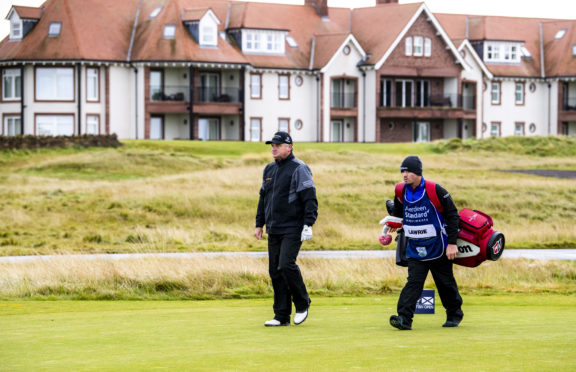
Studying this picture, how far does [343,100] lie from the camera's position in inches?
2438

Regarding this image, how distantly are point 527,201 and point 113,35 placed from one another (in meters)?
31.8

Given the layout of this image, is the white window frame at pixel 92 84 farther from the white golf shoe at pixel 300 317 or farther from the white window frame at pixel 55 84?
the white golf shoe at pixel 300 317

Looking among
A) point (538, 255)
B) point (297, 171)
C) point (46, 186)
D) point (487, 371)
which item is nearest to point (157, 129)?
point (46, 186)

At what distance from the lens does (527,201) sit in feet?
107

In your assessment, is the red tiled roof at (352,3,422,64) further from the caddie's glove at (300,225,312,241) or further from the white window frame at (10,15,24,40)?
the caddie's glove at (300,225,312,241)

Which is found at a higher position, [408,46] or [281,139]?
[408,46]

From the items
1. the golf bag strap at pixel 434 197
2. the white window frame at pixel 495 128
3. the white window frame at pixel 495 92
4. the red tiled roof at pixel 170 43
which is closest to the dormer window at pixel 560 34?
Result: the white window frame at pixel 495 92

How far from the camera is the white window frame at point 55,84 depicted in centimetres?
5628

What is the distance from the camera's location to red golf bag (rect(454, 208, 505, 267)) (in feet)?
34.3

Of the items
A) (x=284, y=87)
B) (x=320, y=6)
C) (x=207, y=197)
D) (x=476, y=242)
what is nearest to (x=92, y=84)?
(x=284, y=87)

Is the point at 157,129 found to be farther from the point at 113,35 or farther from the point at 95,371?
the point at 95,371

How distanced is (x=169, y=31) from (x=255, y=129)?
25.9ft

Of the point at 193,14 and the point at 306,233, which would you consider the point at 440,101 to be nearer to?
the point at 193,14

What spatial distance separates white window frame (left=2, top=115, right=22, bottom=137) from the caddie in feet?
162
